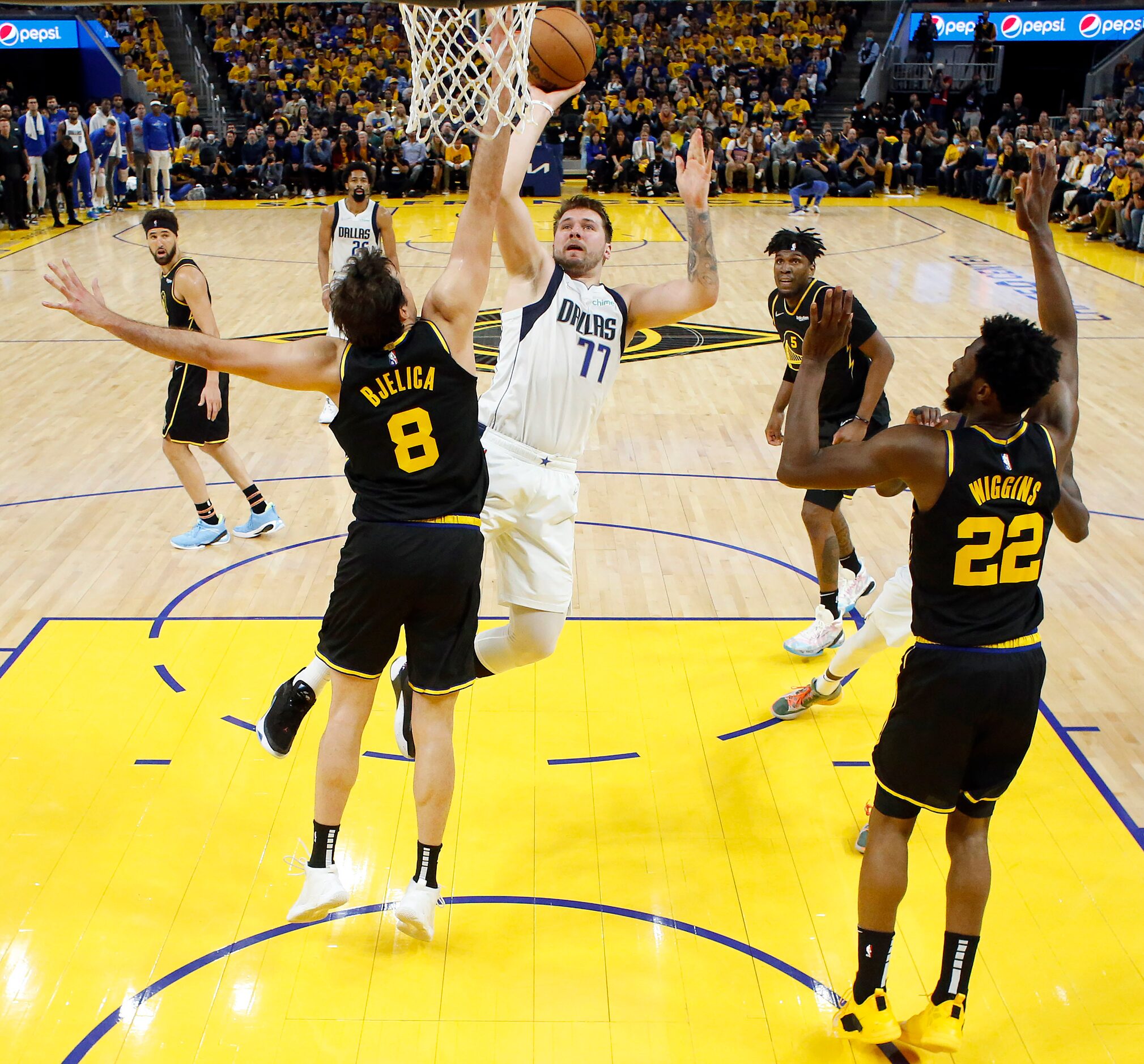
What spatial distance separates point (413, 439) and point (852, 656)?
7.10 ft

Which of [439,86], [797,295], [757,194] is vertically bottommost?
[757,194]

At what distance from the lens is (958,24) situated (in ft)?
86.5

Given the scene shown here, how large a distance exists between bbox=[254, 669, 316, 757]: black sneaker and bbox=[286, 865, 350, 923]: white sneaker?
0.68 meters

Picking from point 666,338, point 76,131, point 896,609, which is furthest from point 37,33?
point 896,609

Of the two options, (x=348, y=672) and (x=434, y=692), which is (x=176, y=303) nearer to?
(x=348, y=672)

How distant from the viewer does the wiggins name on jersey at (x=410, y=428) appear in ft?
11.3

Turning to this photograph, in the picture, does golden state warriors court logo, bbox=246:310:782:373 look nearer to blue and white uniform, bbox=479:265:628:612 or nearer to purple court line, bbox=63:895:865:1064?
blue and white uniform, bbox=479:265:628:612

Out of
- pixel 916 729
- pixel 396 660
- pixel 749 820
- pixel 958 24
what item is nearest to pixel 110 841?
pixel 396 660

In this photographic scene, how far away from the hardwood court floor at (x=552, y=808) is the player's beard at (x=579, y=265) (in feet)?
6.17

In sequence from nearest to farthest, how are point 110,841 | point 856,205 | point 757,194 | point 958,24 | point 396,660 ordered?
point 110,841 → point 396,660 → point 856,205 → point 757,194 → point 958,24

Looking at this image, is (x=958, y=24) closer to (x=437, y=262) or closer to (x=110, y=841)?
(x=437, y=262)

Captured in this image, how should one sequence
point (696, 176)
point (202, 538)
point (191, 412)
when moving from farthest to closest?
point (202, 538) < point (191, 412) < point (696, 176)

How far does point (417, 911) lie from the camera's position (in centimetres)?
356

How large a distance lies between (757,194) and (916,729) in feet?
69.7
